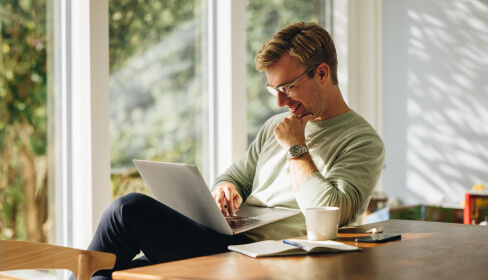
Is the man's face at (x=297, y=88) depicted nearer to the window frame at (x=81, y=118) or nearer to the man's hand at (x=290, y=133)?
the man's hand at (x=290, y=133)

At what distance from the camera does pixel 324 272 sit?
3.24ft

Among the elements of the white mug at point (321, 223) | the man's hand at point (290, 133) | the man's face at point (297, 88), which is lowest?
the white mug at point (321, 223)

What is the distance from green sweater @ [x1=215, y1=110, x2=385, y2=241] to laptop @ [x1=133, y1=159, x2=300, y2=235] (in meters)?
0.07

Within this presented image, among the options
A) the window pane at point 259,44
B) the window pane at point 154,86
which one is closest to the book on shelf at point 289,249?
the window pane at point 154,86

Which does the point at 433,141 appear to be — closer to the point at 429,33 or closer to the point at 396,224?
the point at 429,33

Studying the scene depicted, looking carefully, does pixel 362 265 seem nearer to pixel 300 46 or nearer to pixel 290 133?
pixel 290 133

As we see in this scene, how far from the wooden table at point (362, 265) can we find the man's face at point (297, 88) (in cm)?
70

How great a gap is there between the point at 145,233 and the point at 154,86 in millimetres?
1324

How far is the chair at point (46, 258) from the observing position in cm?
129

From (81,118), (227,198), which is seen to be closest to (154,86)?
(81,118)

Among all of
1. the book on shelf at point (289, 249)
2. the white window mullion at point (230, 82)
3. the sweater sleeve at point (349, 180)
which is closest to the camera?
the book on shelf at point (289, 249)

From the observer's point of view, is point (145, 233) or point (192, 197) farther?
point (192, 197)

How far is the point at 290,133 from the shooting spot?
177cm

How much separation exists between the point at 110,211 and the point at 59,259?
22cm
